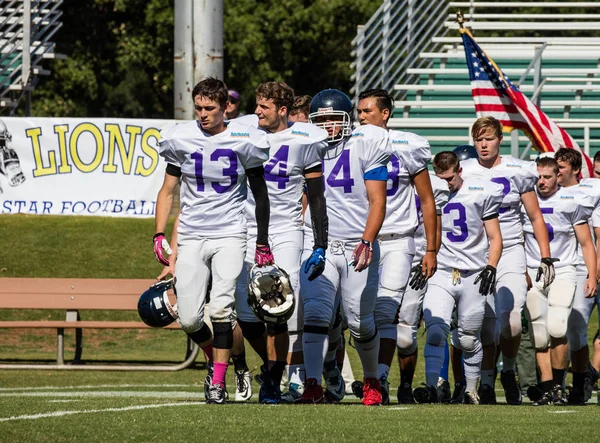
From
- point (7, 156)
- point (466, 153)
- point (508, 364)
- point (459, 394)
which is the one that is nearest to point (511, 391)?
point (508, 364)

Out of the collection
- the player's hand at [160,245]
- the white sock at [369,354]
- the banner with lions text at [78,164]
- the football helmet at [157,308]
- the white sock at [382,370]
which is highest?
the banner with lions text at [78,164]

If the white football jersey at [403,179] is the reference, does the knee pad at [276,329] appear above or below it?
below

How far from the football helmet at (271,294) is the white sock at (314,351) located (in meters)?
0.42

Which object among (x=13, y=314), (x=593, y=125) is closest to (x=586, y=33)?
(x=593, y=125)

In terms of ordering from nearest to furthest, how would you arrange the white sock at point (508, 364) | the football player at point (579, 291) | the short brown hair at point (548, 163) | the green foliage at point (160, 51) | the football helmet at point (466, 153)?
the white sock at point (508, 364), the short brown hair at point (548, 163), the football player at point (579, 291), the football helmet at point (466, 153), the green foliage at point (160, 51)

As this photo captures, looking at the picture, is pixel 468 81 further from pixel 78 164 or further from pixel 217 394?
pixel 217 394

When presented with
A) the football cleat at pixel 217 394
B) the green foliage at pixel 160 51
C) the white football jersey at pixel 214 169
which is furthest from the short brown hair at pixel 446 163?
the green foliage at pixel 160 51

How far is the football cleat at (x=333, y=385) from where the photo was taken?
8.72 meters

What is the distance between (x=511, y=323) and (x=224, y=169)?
296cm

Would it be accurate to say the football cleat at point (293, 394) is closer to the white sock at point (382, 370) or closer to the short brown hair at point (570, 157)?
the white sock at point (382, 370)

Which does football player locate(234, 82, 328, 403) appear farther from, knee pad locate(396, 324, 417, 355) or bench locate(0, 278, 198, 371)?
bench locate(0, 278, 198, 371)

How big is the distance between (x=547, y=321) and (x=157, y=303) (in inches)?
130

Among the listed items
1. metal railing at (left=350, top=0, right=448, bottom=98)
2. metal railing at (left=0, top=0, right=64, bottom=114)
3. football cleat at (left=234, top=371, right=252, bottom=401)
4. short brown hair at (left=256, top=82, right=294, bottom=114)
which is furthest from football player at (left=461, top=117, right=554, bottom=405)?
metal railing at (left=0, top=0, right=64, bottom=114)

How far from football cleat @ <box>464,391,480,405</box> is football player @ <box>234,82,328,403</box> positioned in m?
1.48
